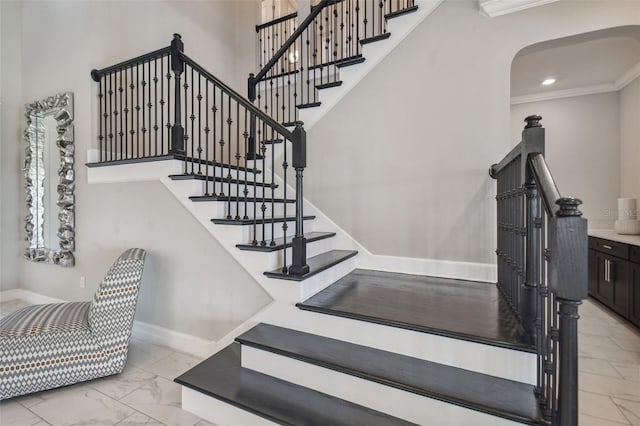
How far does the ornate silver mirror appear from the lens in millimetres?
3326

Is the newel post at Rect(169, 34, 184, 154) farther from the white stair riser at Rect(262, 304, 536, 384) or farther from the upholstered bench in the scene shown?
the white stair riser at Rect(262, 304, 536, 384)

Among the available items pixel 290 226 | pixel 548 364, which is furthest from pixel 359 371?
pixel 290 226

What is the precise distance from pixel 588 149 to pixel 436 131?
3.26 m

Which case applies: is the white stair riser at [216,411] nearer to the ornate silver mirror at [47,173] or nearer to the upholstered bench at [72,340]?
the upholstered bench at [72,340]

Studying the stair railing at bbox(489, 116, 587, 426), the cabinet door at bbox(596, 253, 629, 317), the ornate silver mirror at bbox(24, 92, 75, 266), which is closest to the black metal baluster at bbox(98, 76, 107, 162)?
the ornate silver mirror at bbox(24, 92, 75, 266)

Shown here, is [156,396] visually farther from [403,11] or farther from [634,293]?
[634,293]

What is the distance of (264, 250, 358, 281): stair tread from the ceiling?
228 centimetres

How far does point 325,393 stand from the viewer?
1.62 m

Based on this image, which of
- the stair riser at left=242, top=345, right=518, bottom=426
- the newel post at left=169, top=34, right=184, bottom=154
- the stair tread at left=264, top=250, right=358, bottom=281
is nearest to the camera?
the stair riser at left=242, top=345, right=518, bottom=426

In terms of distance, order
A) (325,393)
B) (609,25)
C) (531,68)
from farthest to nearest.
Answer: (531,68) → (609,25) → (325,393)

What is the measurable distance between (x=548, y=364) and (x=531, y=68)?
387cm

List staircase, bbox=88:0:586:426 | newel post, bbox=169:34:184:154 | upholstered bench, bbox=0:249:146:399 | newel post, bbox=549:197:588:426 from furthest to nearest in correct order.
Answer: newel post, bbox=169:34:184:154 → upholstered bench, bbox=0:249:146:399 → staircase, bbox=88:0:586:426 → newel post, bbox=549:197:588:426

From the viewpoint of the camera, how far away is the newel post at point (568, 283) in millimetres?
924

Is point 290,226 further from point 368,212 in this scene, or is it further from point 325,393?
point 325,393
